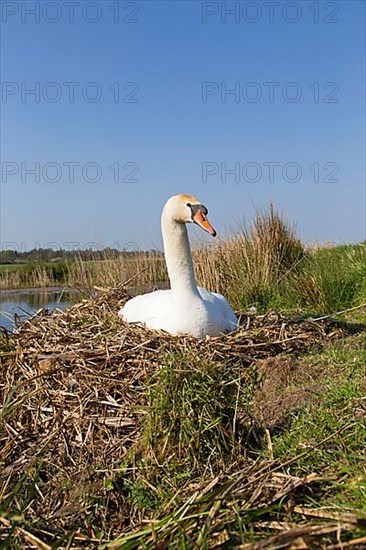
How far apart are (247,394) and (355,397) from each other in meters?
0.60

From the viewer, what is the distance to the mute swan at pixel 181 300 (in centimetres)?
464

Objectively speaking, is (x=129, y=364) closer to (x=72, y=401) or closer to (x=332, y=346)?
(x=72, y=401)

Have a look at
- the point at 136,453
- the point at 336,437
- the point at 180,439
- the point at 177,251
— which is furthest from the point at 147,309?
the point at 336,437

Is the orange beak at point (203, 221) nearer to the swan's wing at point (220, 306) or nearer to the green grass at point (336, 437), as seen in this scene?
the swan's wing at point (220, 306)

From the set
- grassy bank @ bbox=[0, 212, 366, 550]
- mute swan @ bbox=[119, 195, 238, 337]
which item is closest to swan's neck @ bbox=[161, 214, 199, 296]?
mute swan @ bbox=[119, 195, 238, 337]

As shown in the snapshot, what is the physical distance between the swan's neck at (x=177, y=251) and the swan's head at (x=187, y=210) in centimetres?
8

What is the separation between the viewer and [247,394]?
10.5 feet

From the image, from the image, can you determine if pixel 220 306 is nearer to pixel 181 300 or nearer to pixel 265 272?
pixel 181 300

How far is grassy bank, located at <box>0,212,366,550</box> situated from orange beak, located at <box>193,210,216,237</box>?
97 cm

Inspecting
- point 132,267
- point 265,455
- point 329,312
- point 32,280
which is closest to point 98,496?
point 265,455

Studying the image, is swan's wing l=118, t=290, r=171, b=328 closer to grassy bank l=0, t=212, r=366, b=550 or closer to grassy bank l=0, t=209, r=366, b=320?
grassy bank l=0, t=212, r=366, b=550

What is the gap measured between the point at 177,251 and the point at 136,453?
2715 millimetres

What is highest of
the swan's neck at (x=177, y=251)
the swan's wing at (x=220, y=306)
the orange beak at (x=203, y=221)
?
the orange beak at (x=203, y=221)

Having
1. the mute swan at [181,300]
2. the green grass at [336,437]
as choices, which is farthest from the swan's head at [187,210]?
the green grass at [336,437]
